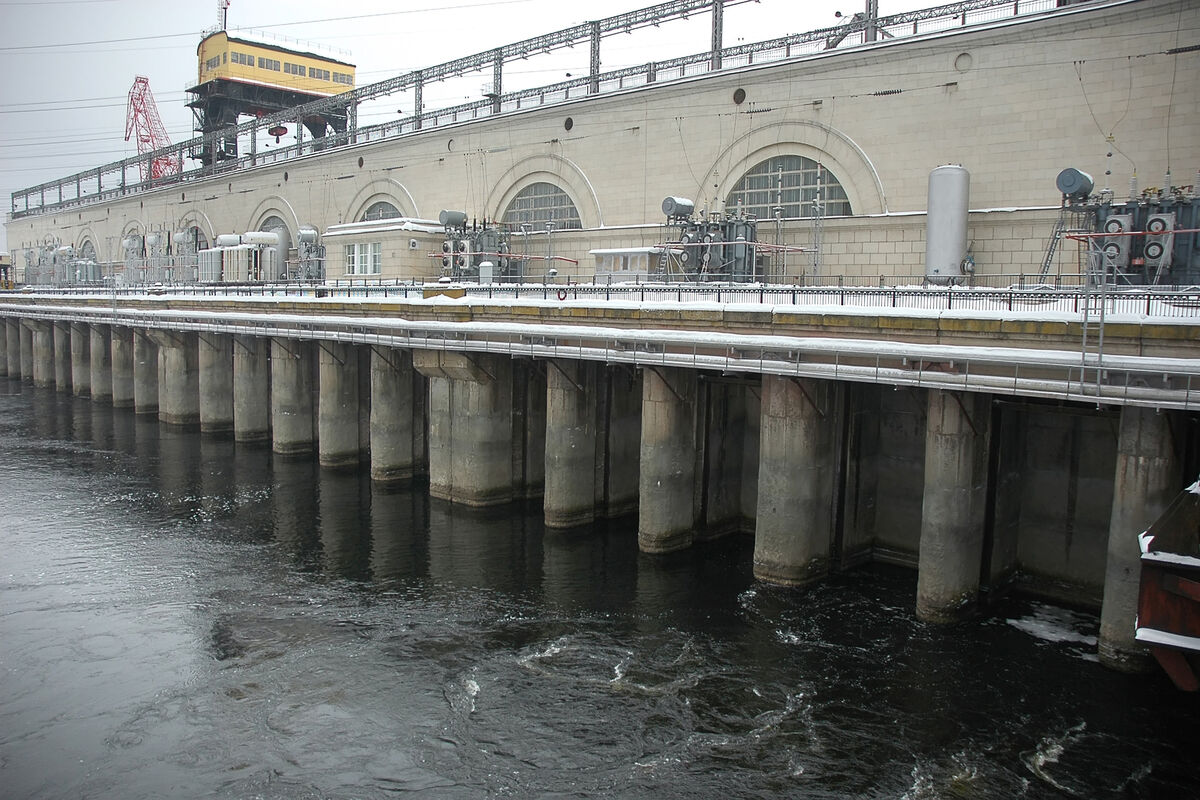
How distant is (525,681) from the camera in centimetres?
1941

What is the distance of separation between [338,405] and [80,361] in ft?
113

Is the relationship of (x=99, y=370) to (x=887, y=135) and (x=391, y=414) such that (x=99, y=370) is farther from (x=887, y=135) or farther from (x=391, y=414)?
(x=887, y=135)

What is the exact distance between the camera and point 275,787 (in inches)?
612

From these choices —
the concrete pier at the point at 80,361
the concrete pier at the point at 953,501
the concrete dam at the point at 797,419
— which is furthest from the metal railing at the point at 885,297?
the concrete pier at the point at 80,361

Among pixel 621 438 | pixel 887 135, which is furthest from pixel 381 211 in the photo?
pixel 621 438

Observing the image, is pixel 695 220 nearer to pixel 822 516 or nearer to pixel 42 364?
pixel 822 516

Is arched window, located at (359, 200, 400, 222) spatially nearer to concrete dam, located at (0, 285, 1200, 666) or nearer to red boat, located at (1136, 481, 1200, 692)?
concrete dam, located at (0, 285, 1200, 666)

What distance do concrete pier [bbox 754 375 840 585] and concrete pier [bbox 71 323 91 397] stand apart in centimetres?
5483

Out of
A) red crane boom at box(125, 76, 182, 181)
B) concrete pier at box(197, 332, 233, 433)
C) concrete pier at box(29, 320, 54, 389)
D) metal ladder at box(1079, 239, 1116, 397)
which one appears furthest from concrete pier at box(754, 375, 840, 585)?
red crane boom at box(125, 76, 182, 181)

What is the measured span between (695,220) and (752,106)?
17.7ft

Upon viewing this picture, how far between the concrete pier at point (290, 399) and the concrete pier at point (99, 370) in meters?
24.7

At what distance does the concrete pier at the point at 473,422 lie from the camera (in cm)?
3169

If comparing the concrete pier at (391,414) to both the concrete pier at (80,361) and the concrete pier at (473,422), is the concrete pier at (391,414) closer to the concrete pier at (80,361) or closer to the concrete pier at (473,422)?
the concrete pier at (473,422)

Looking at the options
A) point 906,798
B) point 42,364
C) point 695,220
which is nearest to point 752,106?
point 695,220
